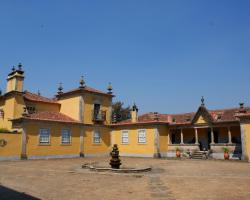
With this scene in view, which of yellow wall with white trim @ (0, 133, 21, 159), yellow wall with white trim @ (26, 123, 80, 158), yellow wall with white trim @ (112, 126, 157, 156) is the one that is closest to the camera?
yellow wall with white trim @ (0, 133, 21, 159)

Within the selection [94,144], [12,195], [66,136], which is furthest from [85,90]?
[12,195]

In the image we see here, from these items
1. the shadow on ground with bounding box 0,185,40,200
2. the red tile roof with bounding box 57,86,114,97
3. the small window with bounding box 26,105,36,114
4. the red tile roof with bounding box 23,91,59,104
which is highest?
the red tile roof with bounding box 57,86,114,97

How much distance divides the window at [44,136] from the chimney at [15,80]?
452cm

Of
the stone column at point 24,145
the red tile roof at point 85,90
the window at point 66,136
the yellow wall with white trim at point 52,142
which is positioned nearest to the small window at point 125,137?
the red tile roof at point 85,90

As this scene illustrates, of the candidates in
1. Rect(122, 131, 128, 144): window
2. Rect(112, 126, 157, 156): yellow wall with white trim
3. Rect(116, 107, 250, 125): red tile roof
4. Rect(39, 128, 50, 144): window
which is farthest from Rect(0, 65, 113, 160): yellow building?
Rect(116, 107, 250, 125): red tile roof

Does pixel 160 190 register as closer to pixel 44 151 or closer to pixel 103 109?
pixel 44 151

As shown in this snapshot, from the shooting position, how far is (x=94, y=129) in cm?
3144

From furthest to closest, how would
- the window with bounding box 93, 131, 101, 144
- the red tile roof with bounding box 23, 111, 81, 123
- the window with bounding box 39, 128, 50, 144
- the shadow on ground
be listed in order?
the window with bounding box 93, 131, 101, 144
the window with bounding box 39, 128, 50, 144
the red tile roof with bounding box 23, 111, 81, 123
the shadow on ground

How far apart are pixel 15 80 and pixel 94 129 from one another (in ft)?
32.0

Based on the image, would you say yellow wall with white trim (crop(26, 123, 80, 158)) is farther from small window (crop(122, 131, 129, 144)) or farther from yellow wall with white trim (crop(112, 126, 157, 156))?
small window (crop(122, 131, 129, 144))

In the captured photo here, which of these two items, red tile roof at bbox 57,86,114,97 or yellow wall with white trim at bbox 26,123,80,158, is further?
red tile roof at bbox 57,86,114,97

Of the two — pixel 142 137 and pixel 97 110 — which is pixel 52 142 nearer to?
pixel 97 110

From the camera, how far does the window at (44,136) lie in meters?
26.1

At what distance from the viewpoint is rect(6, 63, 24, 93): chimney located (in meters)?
26.8
